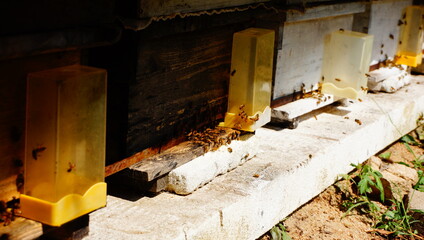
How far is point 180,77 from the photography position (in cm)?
415

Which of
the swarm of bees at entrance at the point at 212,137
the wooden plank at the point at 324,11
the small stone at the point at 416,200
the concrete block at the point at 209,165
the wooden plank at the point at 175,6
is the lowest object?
the small stone at the point at 416,200

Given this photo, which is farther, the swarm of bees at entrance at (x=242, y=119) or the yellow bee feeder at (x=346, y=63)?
the yellow bee feeder at (x=346, y=63)

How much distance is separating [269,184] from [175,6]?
1344 mm

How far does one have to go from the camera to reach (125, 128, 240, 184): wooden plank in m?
3.84

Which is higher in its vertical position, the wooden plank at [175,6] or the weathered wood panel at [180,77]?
the wooden plank at [175,6]

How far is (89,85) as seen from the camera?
3070 millimetres

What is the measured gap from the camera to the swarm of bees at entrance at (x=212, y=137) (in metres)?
4.37

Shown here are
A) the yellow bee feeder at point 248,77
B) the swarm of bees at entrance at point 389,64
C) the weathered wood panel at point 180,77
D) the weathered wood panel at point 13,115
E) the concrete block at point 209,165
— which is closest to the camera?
the weathered wood panel at point 13,115

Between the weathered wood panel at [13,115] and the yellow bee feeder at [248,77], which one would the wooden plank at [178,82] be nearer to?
the yellow bee feeder at [248,77]

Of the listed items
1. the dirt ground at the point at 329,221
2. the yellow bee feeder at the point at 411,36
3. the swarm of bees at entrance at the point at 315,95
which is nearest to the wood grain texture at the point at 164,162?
the dirt ground at the point at 329,221

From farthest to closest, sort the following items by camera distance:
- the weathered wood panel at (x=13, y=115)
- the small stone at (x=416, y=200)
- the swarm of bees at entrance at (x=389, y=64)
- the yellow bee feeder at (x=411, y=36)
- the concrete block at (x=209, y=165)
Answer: the yellow bee feeder at (x=411, y=36) → the swarm of bees at entrance at (x=389, y=64) → the small stone at (x=416, y=200) → the concrete block at (x=209, y=165) → the weathered wood panel at (x=13, y=115)

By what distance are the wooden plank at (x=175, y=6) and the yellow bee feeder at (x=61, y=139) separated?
593 mm

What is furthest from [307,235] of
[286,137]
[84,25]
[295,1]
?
[84,25]

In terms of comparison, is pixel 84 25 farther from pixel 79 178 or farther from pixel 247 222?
pixel 247 222
